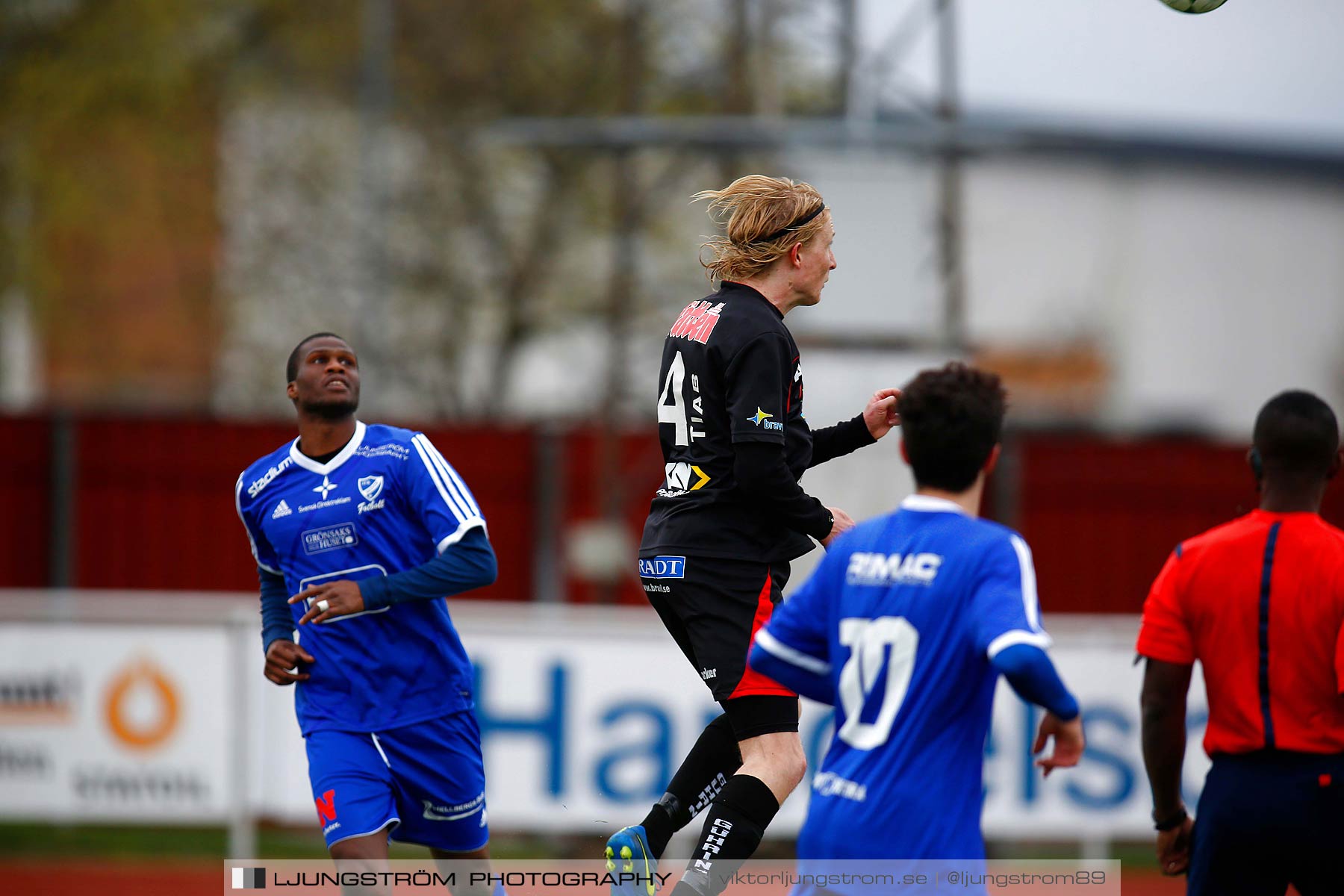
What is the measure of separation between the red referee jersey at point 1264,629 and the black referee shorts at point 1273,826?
0.19 feet

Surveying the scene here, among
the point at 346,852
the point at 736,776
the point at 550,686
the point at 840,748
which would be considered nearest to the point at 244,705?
the point at 550,686

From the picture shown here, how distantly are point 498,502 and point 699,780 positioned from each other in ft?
36.5

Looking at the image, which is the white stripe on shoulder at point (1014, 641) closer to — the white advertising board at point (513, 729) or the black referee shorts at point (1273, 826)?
the black referee shorts at point (1273, 826)

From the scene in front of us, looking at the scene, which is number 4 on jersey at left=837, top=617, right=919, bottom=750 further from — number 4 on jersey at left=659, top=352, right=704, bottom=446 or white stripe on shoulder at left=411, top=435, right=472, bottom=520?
white stripe on shoulder at left=411, top=435, right=472, bottom=520

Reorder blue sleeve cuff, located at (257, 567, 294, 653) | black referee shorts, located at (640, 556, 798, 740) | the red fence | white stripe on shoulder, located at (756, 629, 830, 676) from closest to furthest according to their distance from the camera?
white stripe on shoulder, located at (756, 629, 830, 676) < black referee shorts, located at (640, 556, 798, 740) < blue sleeve cuff, located at (257, 567, 294, 653) < the red fence

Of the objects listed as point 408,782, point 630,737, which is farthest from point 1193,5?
point 630,737

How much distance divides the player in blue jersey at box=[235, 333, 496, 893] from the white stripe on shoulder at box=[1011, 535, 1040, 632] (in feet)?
6.97

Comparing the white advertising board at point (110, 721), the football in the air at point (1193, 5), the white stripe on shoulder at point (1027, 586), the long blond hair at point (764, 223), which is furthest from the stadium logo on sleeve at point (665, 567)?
the white advertising board at point (110, 721)

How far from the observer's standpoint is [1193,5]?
5.85 meters

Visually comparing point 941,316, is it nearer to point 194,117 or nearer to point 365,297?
point 365,297

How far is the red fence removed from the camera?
620 inches

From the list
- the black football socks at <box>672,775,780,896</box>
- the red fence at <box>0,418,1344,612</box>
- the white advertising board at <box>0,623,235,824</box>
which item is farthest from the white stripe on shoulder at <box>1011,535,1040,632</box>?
the red fence at <box>0,418,1344,612</box>

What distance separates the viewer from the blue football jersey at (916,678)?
3568mm

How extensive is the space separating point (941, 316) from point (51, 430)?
9002 millimetres
